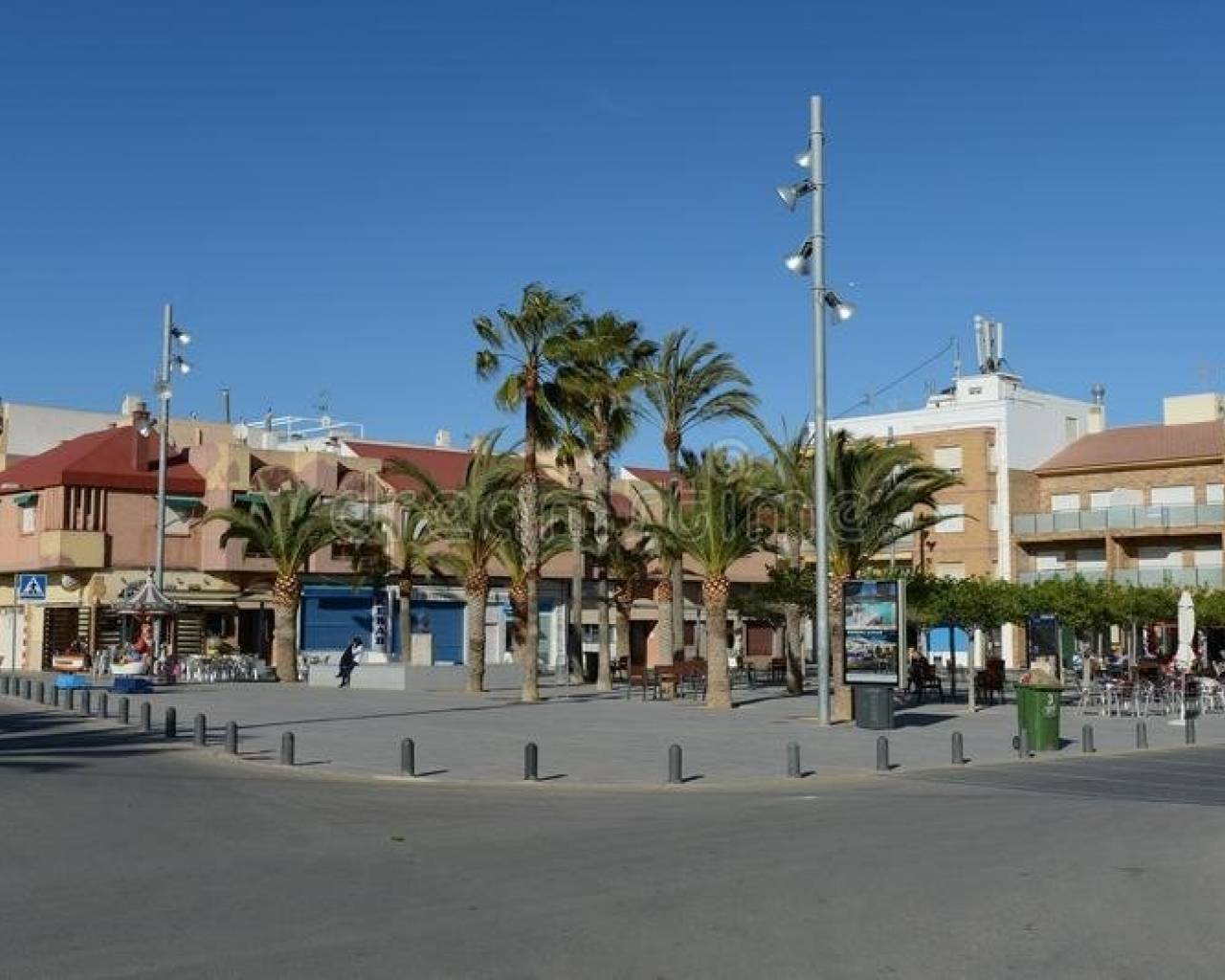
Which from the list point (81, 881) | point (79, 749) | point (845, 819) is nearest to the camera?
point (81, 881)

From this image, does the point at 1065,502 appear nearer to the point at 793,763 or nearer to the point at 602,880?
the point at 793,763

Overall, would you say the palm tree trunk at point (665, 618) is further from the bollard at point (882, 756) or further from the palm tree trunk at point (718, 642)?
the bollard at point (882, 756)

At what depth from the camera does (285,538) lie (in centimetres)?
4416

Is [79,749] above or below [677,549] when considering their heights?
below

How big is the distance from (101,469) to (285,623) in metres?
12.8

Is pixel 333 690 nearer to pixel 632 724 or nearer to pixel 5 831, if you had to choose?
pixel 632 724

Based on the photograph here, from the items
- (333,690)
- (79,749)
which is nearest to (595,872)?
(79,749)

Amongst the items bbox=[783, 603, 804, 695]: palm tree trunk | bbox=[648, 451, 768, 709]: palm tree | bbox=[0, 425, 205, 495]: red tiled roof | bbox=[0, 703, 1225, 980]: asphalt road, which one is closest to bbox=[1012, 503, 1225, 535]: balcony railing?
bbox=[783, 603, 804, 695]: palm tree trunk

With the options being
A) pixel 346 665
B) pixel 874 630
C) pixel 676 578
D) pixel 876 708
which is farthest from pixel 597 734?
pixel 346 665

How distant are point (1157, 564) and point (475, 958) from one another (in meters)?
60.7

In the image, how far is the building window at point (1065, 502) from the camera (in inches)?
2645

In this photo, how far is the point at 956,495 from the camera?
226ft

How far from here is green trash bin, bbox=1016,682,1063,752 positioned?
22172mm

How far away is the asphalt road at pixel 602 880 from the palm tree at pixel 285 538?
27571 mm
